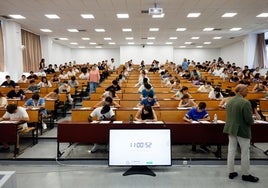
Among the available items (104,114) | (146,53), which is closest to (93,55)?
(146,53)

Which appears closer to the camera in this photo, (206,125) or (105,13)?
(206,125)

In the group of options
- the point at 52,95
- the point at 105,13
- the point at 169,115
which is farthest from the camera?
the point at 105,13

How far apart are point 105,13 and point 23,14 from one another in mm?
3634

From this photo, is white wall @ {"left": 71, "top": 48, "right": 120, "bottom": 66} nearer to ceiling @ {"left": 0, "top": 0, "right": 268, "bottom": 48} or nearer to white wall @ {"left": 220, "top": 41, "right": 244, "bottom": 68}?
white wall @ {"left": 220, "top": 41, "right": 244, "bottom": 68}

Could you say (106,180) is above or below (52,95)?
below

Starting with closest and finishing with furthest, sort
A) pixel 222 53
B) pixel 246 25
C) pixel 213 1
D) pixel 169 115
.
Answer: pixel 169 115 → pixel 213 1 → pixel 246 25 → pixel 222 53

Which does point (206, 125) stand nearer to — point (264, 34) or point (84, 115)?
point (84, 115)

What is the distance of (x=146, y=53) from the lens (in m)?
28.6

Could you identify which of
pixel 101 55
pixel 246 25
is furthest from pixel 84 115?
pixel 101 55

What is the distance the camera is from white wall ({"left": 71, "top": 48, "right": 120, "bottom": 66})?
30906 millimetres

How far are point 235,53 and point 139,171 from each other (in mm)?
22828

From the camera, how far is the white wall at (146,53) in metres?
28.3

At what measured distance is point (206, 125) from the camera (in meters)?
5.64

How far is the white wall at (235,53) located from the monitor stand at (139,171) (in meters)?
19.7
